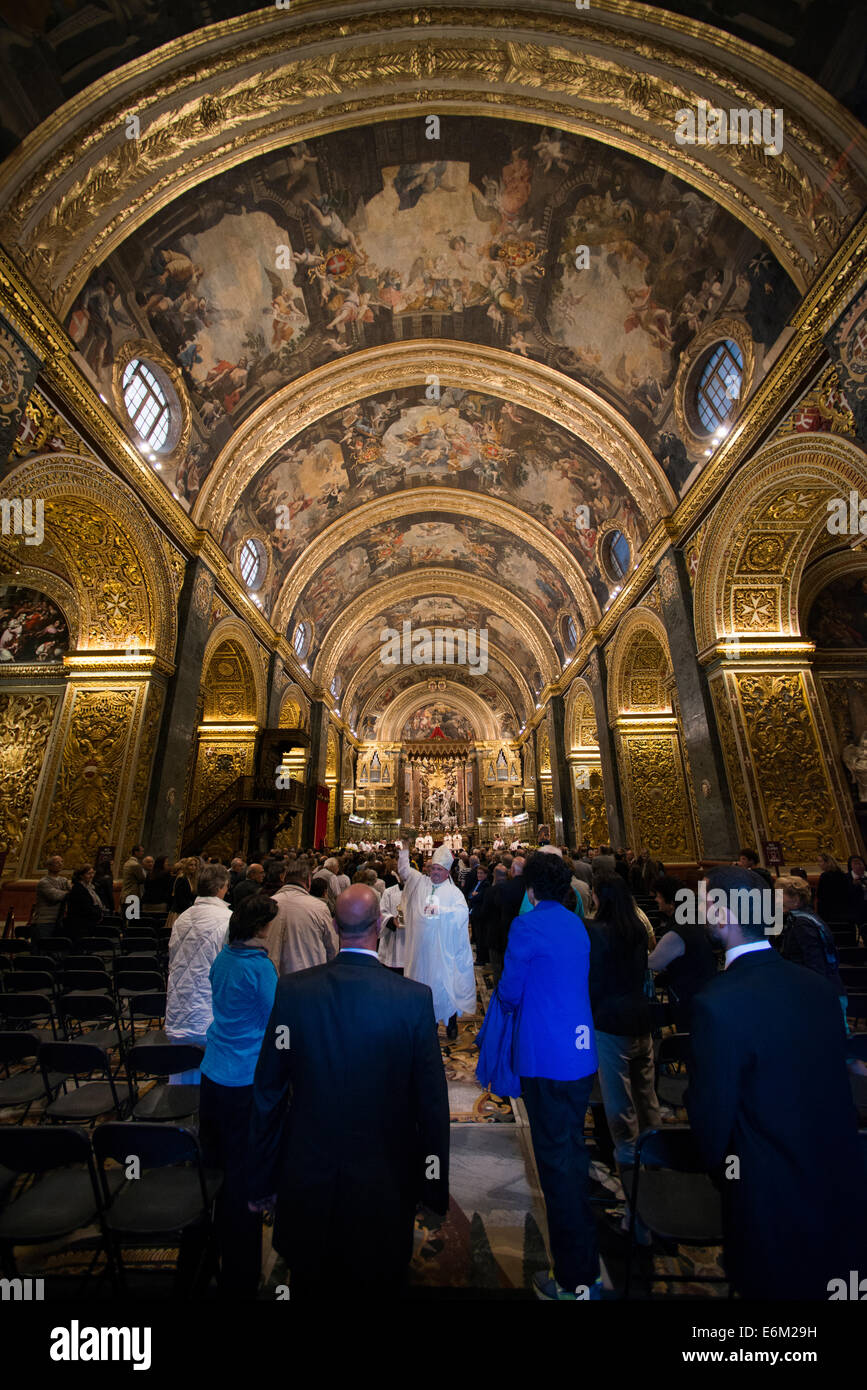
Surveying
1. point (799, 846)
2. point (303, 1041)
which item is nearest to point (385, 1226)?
point (303, 1041)

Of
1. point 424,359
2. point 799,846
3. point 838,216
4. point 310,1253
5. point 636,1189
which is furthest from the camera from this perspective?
point 424,359

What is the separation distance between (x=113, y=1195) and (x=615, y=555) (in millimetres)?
16522

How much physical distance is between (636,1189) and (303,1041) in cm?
166

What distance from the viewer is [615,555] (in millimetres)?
16078

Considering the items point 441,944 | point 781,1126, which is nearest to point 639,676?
point 441,944

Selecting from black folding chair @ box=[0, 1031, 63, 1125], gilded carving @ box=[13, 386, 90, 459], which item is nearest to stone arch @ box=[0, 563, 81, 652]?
gilded carving @ box=[13, 386, 90, 459]

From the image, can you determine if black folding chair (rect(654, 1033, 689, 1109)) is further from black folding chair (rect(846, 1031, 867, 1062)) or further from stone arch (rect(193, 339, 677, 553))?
stone arch (rect(193, 339, 677, 553))

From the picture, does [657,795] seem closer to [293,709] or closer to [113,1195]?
[293,709]

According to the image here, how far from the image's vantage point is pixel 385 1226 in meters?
1.64

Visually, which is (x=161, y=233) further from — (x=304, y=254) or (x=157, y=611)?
(x=157, y=611)

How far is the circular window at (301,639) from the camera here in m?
21.0

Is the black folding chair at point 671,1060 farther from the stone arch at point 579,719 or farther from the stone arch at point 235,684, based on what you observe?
the stone arch at point 579,719

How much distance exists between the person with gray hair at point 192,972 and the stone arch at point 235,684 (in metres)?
12.8

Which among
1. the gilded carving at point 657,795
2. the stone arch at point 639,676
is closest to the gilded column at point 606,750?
the gilded carving at point 657,795
